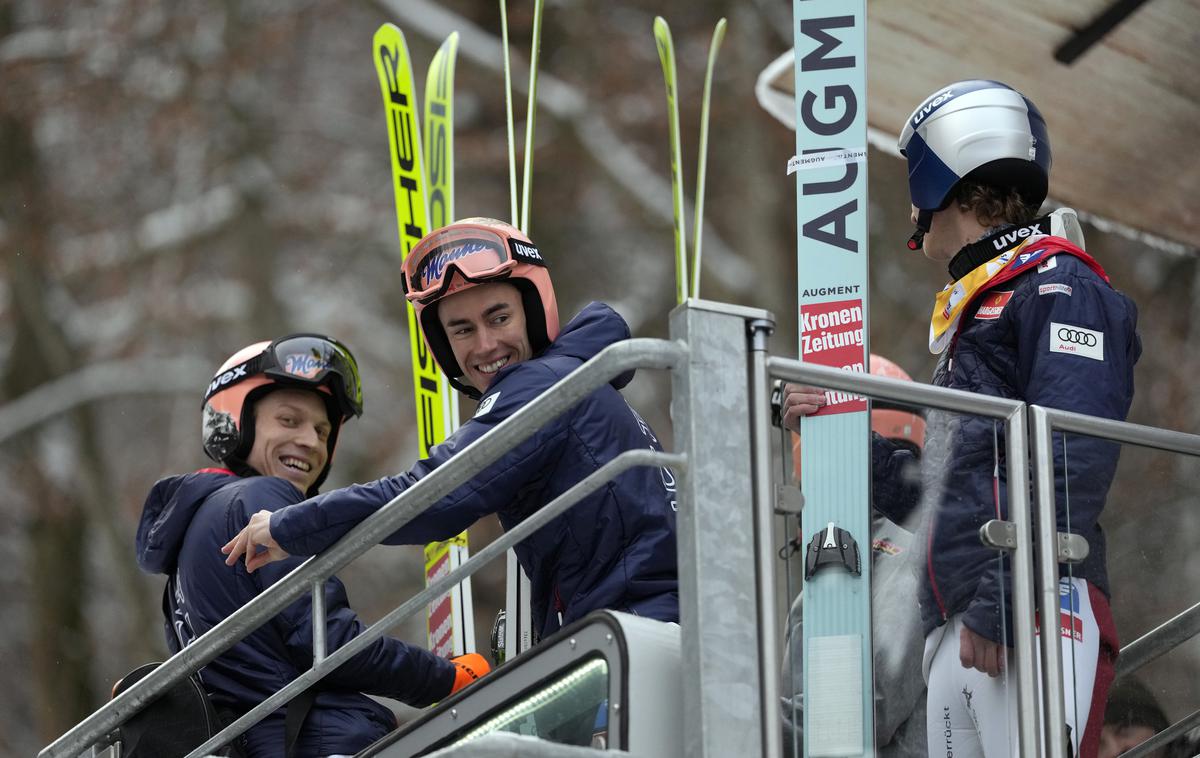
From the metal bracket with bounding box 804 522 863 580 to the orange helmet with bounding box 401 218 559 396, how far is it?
1.12 m

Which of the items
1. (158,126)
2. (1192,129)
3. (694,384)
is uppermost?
(158,126)

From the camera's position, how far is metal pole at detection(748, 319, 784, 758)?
3.07 m

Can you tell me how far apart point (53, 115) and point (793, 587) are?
14.1 meters

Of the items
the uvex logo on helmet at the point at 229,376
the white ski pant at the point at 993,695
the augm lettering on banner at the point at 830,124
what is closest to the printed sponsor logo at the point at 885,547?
the white ski pant at the point at 993,695

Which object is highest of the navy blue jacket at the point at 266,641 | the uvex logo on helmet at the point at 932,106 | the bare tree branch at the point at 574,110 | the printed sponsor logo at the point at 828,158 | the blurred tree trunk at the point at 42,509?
the bare tree branch at the point at 574,110

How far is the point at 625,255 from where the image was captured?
53.0 feet

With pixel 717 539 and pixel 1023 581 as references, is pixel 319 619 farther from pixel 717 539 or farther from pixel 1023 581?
pixel 1023 581

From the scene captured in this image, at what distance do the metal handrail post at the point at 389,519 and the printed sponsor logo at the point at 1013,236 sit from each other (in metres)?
1.15

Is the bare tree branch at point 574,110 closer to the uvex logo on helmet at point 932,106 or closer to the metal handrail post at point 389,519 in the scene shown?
the uvex logo on helmet at point 932,106

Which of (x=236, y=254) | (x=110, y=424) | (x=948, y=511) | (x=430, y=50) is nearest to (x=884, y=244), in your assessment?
(x=430, y=50)

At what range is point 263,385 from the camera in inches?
192

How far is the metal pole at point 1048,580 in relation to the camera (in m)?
3.36

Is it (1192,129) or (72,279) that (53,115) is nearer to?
(72,279)

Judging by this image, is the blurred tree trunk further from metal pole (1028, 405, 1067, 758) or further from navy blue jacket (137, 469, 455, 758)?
metal pole (1028, 405, 1067, 758)
